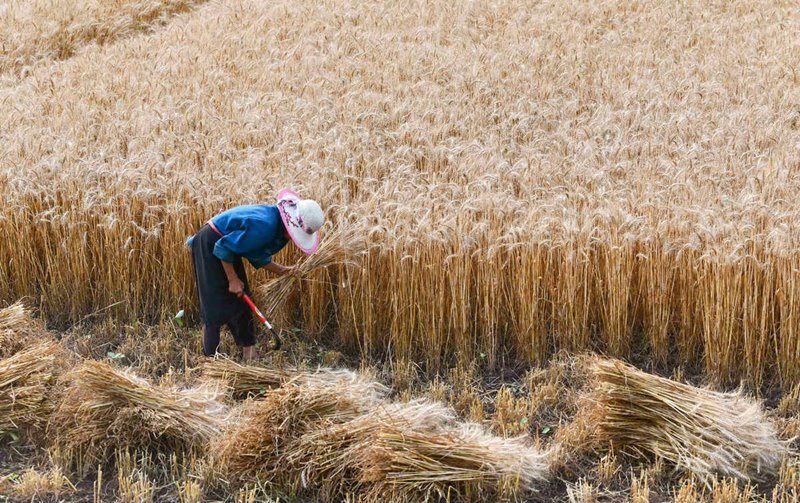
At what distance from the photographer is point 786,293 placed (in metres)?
4.17

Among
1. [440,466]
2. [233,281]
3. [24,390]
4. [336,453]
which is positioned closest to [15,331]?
[24,390]

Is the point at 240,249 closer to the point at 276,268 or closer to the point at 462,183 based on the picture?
the point at 276,268

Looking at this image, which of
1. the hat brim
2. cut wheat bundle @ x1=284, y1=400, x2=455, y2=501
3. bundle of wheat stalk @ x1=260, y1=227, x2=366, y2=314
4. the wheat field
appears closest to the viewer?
cut wheat bundle @ x1=284, y1=400, x2=455, y2=501

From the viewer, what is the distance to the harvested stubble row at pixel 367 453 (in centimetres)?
339

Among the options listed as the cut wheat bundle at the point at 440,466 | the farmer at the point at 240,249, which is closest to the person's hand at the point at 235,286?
the farmer at the point at 240,249

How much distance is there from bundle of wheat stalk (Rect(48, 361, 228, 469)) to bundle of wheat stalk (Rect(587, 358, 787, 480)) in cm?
164

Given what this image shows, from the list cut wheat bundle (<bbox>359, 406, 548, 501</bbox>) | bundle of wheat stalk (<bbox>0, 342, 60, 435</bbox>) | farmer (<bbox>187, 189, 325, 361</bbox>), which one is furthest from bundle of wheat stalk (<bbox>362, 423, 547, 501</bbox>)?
bundle of wheat stalk (<bbox>0, 342, 60, 435</bbox>)

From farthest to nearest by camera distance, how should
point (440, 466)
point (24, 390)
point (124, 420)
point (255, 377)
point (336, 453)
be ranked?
point (255, 377), point (24, 390), point (124, 420), point (336, 453), point (440, 466)

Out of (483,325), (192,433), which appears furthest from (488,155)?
(192,433)

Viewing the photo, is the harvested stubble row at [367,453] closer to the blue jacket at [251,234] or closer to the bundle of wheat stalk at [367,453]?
the bundle of wheat stalk at [367,453]

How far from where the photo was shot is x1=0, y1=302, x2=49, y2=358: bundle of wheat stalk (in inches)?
178

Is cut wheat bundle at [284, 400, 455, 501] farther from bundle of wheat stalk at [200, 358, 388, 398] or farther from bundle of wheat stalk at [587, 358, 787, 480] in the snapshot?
bundle of wheat stalk at [587, 358, 787, 480]

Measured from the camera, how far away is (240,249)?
169 inches

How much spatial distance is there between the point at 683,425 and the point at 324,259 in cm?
192
